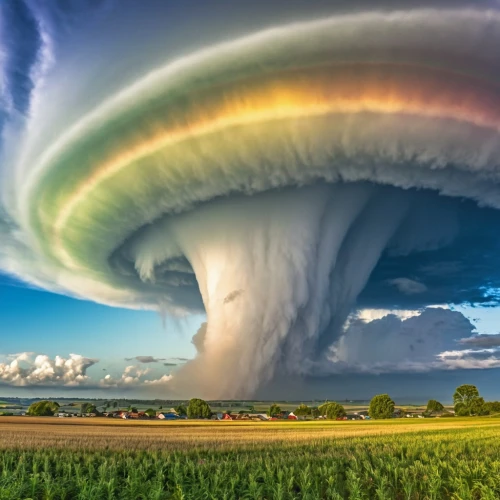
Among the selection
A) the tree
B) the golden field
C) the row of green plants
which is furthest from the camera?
the tree

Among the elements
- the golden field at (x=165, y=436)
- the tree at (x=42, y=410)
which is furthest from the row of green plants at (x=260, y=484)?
the tree at (x=42, y=410)

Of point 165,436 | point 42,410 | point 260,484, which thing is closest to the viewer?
point 260,484

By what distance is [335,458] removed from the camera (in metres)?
35.2

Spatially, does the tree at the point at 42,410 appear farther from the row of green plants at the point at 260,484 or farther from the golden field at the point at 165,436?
the row of green plants at the point at 260,484

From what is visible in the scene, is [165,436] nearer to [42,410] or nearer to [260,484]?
[260,484]

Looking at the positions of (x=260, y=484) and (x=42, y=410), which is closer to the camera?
(x=260, y=484)

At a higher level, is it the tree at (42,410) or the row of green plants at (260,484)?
the row of green plants at (260,484)

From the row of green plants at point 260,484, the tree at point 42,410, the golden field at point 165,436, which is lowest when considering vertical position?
the tree at point 42,410

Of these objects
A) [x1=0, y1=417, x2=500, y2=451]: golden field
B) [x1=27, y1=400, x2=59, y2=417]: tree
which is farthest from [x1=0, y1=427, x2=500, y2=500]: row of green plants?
[x1=27, y1=400, x2=59, y2=417]: tree

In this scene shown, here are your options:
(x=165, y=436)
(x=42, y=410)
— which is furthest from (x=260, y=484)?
(x=42, y=410)

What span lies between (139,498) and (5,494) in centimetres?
672

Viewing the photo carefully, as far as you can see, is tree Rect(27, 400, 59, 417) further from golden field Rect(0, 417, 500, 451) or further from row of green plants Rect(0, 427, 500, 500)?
row of green plants Rect(0, 427, 500, 500)

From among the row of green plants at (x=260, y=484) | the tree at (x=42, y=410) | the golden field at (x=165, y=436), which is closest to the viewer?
the row of green plants at (x=260, y=484)

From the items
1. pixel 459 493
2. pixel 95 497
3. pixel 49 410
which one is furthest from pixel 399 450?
pixel 49 410
